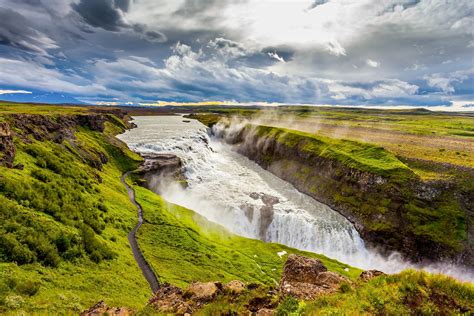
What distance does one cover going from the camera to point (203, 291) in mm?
15016

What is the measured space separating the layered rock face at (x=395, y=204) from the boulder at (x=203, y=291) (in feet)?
167

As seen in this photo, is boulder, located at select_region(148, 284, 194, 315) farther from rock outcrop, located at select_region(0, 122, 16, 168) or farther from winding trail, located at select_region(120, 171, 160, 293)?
rock outcrop, located at select_region(0, 122, 16, 168)

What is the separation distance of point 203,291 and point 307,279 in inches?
Answer: 244

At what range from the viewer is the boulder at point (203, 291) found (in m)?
14.6

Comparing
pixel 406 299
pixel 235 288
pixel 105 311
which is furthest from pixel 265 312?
pixel 105 311

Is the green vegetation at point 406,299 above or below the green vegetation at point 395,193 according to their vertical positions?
above

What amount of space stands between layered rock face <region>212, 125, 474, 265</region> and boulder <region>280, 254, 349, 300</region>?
4659 cm

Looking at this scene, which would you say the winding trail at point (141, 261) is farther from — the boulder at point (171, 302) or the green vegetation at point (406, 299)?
the green vegetation at point (406, 299)

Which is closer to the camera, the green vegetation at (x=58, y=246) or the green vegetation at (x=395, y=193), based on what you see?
the green vegetation at (x=58, y=246)

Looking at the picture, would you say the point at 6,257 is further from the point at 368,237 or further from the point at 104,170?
the point at 368,237

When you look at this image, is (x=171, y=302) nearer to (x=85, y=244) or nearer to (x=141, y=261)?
(x=85, y=244)

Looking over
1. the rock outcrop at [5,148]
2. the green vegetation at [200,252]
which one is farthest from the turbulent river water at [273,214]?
the rock outcrop at [5,148]

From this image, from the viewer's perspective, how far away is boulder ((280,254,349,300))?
1382 centimetres

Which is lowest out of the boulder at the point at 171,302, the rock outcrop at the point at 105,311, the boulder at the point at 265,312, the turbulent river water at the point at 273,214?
the turbulent river water at the point at 273,214
